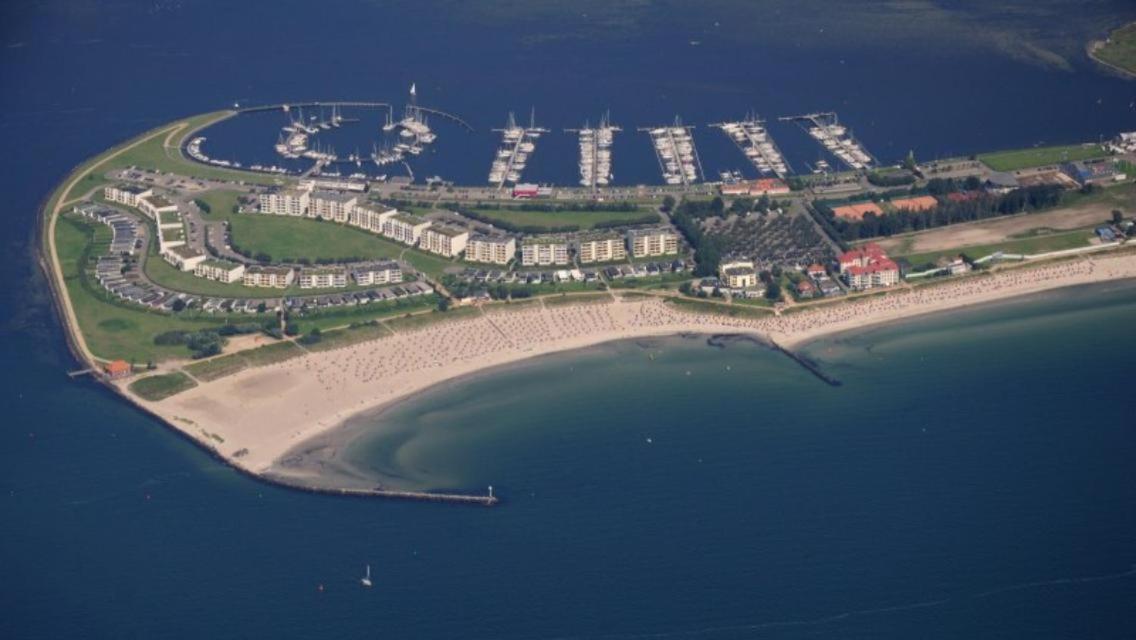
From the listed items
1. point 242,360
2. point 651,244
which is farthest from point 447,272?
point 242,360

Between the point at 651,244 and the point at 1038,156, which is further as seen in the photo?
the point at 1038,156

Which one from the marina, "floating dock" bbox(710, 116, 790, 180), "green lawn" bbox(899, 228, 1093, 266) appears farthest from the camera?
"floating dock" bbox(710, 116, 790, 180)

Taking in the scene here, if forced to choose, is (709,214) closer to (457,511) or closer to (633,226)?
(633,226)

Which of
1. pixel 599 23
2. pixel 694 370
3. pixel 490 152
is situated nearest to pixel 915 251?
pixel 694 370

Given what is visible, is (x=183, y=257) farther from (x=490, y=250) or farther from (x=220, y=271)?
(x=490, y=250)

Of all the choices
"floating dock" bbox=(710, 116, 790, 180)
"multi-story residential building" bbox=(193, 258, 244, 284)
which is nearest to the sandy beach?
"multi-story residential building" bbox=(193, 258, 244, 284)

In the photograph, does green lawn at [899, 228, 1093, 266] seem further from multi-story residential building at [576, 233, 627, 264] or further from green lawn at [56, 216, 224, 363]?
green lawn at [56, 216, 224, 363]
